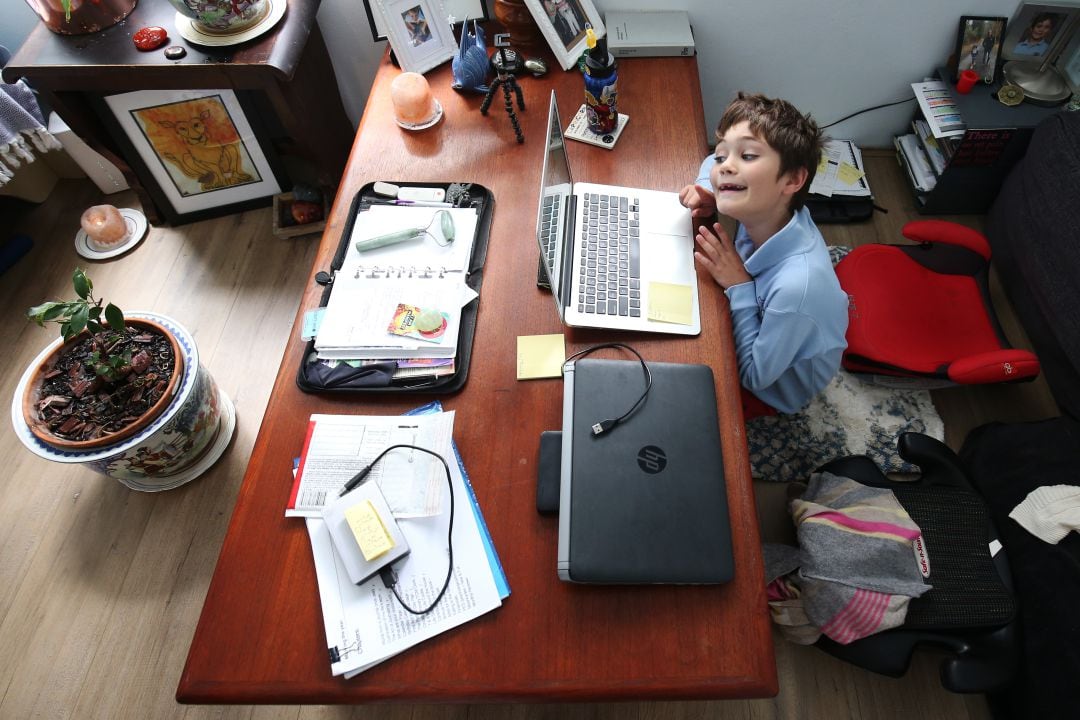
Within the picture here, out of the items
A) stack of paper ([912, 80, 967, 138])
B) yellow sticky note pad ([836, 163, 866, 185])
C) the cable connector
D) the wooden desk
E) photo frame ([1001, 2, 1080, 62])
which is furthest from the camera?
yellow sticky note pad ([836, 163, 866, 185])

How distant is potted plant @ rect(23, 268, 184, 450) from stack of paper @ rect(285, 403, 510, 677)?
63cm

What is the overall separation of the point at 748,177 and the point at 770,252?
16 centimetres

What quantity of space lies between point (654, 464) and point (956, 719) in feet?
3.82

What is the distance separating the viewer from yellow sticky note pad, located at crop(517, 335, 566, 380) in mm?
1173

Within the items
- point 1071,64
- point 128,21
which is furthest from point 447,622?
point 1071,64

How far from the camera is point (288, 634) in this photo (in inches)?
37.6

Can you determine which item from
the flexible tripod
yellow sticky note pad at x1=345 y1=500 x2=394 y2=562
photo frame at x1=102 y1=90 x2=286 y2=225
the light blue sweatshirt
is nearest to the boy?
the light blue sweatshirt

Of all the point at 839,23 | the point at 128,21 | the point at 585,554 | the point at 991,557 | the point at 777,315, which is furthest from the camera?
the point at 839,23

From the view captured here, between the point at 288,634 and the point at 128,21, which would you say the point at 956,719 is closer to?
the point at 288,634

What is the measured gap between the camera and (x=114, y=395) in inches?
58.2

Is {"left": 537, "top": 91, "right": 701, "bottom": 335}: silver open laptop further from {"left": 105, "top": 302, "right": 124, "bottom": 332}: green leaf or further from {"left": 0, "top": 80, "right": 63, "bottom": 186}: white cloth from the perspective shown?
{"left": 0, "top": 80, "right": 63, "bottom": 186}: white cloth

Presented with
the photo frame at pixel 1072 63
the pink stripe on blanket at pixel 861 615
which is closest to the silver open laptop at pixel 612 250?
the pink stripe on blanket at pixel 861 615

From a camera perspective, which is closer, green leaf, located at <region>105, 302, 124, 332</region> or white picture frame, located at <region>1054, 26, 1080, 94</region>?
green leaf, located at <region>105, 302, 124, 332</region>

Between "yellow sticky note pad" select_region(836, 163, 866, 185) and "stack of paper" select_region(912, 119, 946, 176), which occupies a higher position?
"stack of paper" select_region(912, 119, 946, 176)
